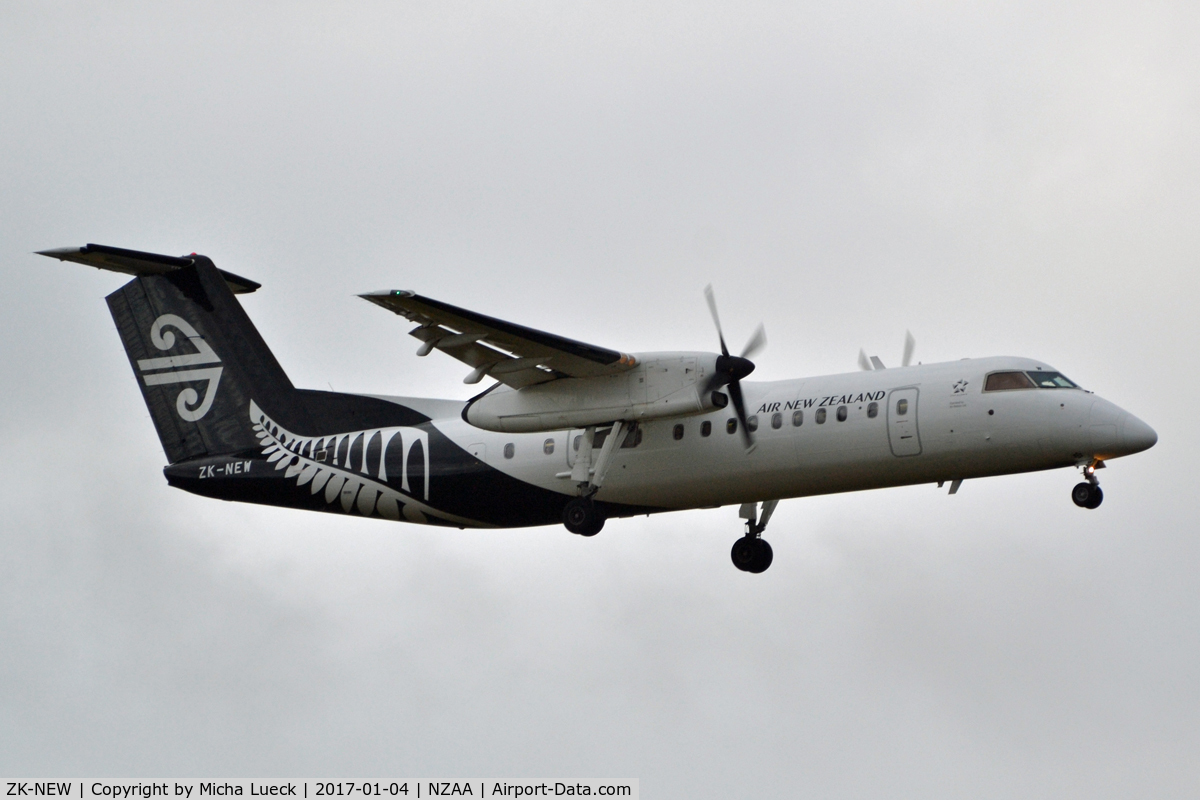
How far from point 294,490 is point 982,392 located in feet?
34.2

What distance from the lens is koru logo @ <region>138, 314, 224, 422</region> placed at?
24.2 metres

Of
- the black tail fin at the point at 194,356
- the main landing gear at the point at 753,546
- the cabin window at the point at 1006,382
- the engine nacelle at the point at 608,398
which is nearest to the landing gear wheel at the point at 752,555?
the main landing gear at the point at 753,546

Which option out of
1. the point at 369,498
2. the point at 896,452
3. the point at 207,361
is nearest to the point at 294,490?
the point at 369,498

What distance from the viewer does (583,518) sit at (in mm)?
20953

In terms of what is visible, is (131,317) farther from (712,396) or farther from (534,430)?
(712,396)

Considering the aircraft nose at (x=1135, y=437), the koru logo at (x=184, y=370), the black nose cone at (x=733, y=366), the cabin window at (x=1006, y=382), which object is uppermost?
the koru logo at (x=184, y=370)

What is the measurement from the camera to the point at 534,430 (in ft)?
68.5

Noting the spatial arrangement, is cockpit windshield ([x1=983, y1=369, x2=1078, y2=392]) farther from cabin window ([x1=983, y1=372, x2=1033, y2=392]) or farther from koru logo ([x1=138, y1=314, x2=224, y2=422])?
koru logo ([x1=138, y1=314, x2=224, y2=422])

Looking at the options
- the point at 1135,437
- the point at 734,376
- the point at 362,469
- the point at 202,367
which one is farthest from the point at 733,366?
the point at 202,367

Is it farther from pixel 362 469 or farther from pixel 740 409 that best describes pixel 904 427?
pixel 362 469

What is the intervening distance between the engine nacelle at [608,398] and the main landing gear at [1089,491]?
15.4ft

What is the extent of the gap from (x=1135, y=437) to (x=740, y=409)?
16.7ft

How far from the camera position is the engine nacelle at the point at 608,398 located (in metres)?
20.2

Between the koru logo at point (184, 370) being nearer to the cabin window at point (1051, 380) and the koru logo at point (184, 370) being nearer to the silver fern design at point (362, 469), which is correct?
the silver fern design at point (362, 469)
